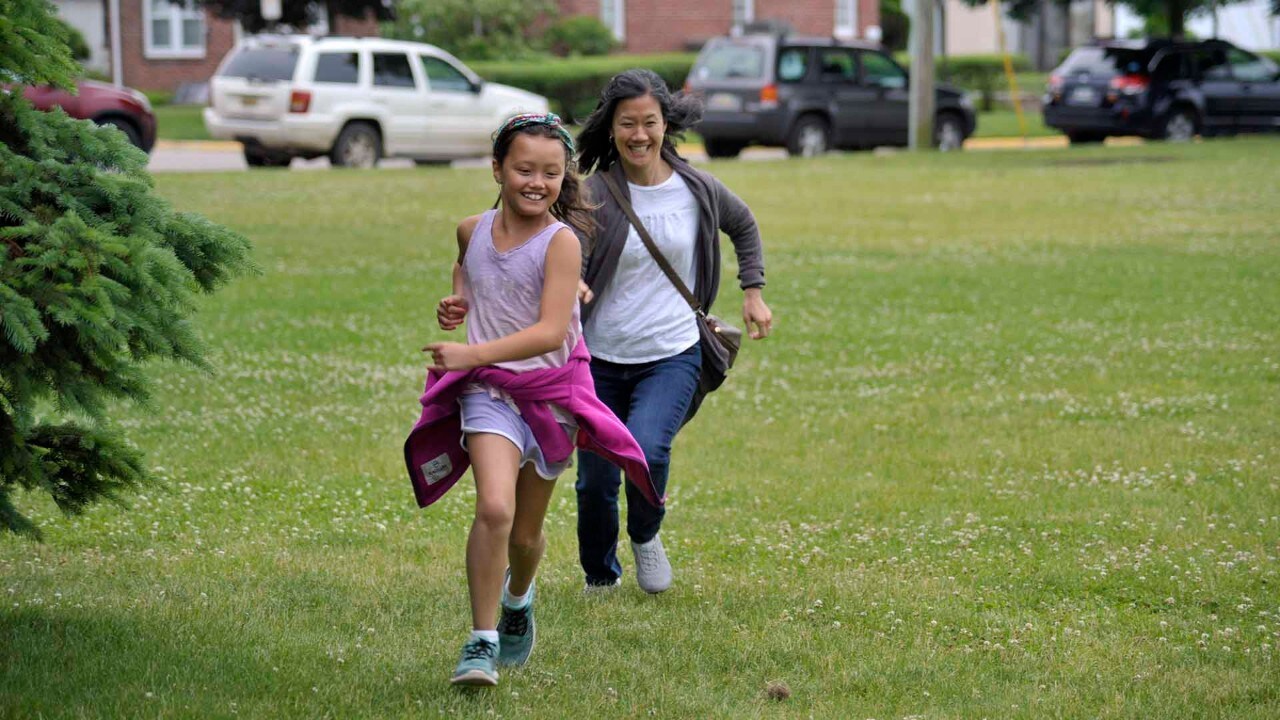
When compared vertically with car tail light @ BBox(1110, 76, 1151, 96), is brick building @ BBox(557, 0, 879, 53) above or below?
above

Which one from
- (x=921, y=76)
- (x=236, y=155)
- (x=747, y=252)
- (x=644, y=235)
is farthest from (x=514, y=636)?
(x=236, y=155)

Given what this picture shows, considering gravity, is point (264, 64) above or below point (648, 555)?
above

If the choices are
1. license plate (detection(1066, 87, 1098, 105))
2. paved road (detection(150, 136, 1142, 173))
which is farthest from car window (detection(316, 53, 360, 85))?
license plate (detection(1066, 87, 1098, 105))

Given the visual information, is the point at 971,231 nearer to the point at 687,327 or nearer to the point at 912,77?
the point at 912,77

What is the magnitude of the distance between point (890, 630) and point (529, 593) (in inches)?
48.8

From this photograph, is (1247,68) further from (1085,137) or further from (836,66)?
(836,66)

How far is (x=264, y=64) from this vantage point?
2412cm

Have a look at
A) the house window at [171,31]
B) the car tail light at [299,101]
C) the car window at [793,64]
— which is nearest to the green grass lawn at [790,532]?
the car tail light at [299,101]

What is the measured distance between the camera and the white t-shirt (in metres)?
5.61

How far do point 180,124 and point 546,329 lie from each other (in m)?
32.2

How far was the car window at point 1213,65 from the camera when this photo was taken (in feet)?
99.3

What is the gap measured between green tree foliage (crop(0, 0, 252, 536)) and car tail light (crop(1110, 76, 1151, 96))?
26284mm

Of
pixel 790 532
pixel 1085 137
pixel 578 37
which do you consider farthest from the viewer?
pixel 578 37

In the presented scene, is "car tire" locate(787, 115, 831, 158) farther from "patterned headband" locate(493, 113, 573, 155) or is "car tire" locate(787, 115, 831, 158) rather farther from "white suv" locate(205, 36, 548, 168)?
"patterned headband" locate(493, 113, 573, 155)
